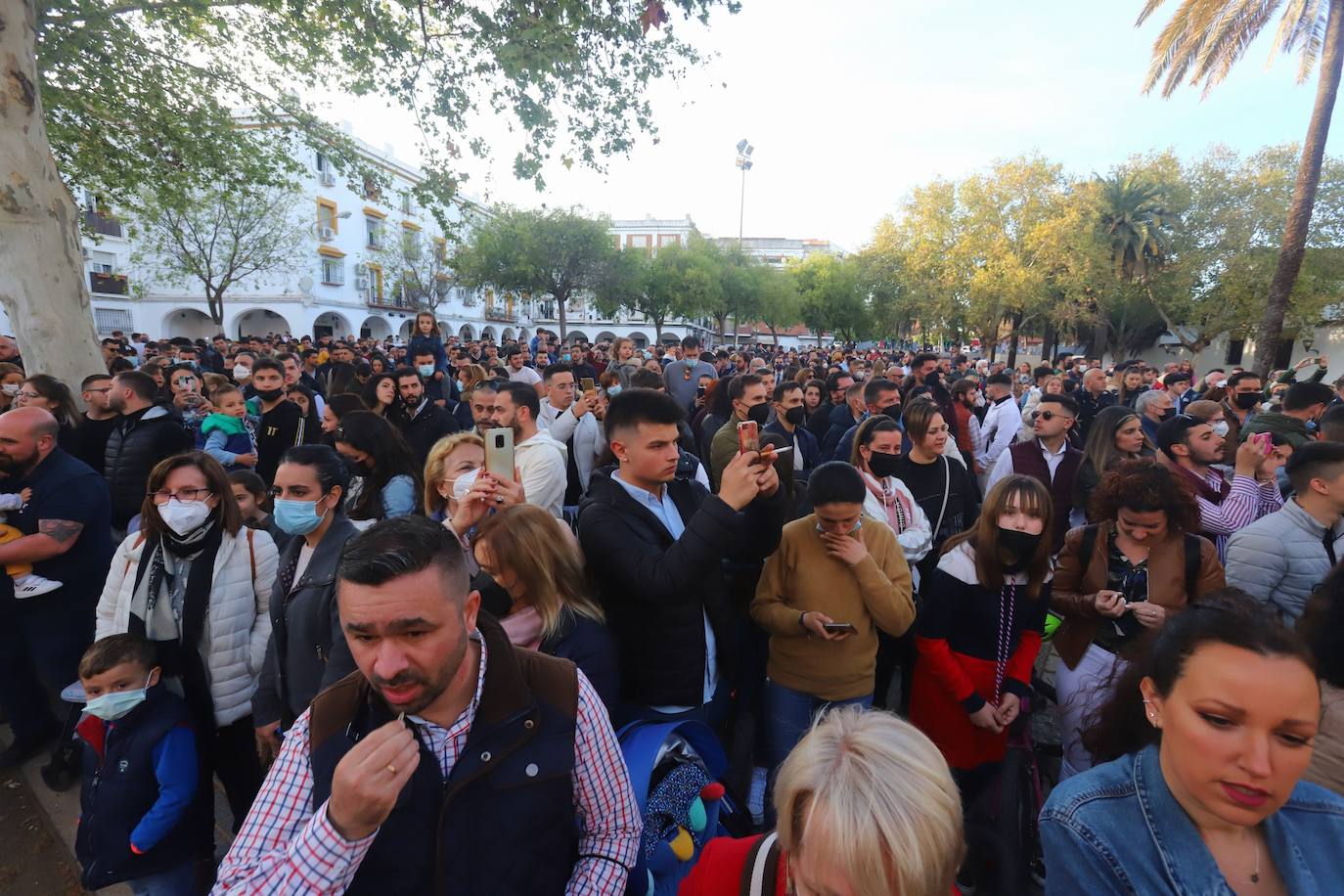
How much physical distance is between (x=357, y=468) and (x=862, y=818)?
3.32 meters

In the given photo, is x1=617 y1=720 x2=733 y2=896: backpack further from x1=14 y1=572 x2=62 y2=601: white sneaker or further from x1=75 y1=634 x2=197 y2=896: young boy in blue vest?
x1=14 y1=572 x2=62 y2=601: white sneaker

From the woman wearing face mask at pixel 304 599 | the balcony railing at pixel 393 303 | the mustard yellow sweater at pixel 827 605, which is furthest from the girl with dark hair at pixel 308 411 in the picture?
the balcony railing at pixel 393 303

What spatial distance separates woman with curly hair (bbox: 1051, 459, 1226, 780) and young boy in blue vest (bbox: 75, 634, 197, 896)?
3.60 m

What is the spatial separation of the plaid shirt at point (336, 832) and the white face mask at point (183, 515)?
172 cm

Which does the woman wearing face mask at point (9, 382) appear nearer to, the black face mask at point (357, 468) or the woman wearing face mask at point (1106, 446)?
the black face mask at point (357, 468)

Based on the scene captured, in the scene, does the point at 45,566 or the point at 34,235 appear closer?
the point at 45,566

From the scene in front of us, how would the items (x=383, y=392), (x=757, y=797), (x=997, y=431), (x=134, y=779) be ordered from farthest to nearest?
(x=997, y=431) → (x=383, y=392) → (x=757, y=797) → (x=134, y=779)

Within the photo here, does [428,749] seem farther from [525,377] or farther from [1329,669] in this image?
[525,377]

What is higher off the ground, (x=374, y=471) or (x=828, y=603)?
(x=374, y=471)

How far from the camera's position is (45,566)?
11.0 feet

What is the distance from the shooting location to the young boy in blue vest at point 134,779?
2.23 meters

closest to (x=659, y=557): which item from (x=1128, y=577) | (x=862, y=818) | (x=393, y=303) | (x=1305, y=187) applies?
(x=862, y=818)

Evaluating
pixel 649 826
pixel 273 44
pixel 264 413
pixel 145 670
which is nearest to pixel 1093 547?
pixel 649 826

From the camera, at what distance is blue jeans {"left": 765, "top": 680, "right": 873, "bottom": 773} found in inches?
114
